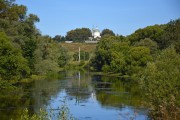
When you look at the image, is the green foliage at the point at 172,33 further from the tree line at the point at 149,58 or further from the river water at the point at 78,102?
the river water at the point at 78,102

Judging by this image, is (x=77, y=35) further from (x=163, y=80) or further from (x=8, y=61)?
(x=163, y=80)

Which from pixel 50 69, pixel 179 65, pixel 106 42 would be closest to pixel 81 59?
Answer: pixel 106 42

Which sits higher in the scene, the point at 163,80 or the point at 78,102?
the point at 163,80

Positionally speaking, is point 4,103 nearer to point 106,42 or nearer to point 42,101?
point 42,101

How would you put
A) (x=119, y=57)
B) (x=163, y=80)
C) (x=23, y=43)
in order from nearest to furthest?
1. (x=163, y=80)
2. (x=23, y=43)
3. (x=119, y=57)

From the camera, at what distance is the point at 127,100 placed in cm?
3803

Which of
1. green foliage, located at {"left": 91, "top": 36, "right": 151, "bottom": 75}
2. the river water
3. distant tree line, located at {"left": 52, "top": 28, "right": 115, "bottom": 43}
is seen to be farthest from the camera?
distant tree line, located at {"left": 52, "top": 28, "right": 115, "bottom": 43}

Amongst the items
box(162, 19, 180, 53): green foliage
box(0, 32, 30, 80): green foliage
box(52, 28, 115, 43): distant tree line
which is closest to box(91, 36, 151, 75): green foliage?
box(162, 19, 180, 53): green foliage

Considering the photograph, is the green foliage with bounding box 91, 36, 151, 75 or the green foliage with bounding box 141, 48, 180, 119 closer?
the green foliage with bounding box 141, 48, 180, 119

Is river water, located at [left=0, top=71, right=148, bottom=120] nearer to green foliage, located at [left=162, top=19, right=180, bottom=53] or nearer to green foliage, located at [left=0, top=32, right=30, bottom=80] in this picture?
green foliage, located at [left=0, top=32, right=30, bottom=80]

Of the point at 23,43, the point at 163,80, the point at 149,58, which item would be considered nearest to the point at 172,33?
the point at 149,58

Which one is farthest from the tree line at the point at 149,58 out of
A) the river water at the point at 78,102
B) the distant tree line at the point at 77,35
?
the distant tree line at the point at 77,35

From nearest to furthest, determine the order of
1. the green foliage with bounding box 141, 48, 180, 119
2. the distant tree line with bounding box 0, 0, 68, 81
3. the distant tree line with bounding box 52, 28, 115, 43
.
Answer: the green foliage with bounding box 141, 48, 180, 119
the distant tree line with bounding box 0, 0, 68, 81
the distant tree line with bounding box 52, 28, 115, 43

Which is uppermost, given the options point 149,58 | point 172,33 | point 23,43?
point 172,33
